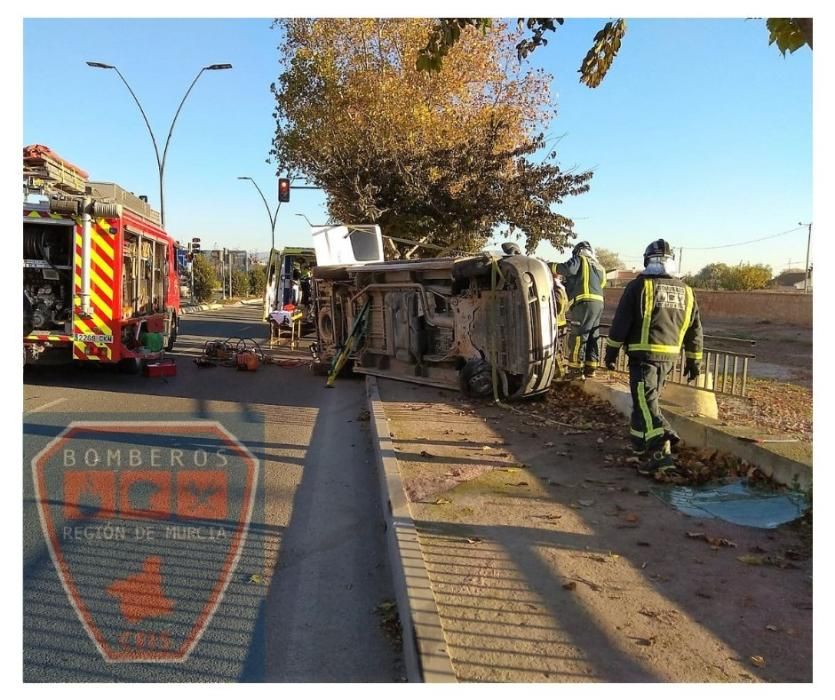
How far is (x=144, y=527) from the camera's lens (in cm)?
455

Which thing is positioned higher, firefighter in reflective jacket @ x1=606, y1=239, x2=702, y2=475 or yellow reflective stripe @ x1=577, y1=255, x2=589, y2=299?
yellow reflective stripe @ x1=577, y1=255, x2=589, y2=299

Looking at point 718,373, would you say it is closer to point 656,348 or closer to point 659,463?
point 656,348

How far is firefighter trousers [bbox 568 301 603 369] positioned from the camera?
920 cm

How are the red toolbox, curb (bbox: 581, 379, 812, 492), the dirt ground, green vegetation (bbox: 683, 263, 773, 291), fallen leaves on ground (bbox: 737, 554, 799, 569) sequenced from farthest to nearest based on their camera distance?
green vegetation (bbox: 683, 263, 773, 291) → the red toolbox → curb (bbox: 581, 379, 812, 492) → fallen leaves on ground (bbox: 737, 554, 799, 569) → the dirt ground

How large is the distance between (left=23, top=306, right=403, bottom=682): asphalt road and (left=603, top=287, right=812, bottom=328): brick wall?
19.7 metres

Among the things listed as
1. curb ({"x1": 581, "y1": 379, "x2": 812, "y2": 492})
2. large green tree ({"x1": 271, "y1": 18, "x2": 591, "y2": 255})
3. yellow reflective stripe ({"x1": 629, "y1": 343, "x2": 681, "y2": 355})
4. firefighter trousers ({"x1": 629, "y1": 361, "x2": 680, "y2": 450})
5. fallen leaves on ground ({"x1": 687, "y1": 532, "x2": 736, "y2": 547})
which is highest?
large green tree ({"x1": 271, "y1": 18, "x2": 591, "y2": 255})

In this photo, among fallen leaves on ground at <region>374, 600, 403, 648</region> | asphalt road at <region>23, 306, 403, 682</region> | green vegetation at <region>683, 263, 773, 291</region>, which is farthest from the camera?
green vegetation at <region>683, 263, 773, 291</region>

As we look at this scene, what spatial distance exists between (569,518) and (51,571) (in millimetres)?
3190

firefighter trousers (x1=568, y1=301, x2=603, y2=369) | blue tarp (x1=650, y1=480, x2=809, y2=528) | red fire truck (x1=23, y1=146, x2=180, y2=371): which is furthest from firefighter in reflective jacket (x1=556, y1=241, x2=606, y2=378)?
red fire truck (x1=23, y1=146, x2=180, y2=371)

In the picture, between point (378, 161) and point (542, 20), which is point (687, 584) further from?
point (378, 161)

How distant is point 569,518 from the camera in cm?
454

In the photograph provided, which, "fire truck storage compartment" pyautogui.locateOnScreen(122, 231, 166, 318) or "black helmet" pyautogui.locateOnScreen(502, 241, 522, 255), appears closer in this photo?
"black helmet" pyautogui.locateOnScreen(502, 241, 522, 255)

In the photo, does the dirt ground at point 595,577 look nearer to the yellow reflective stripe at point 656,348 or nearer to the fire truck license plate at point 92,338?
the yellow reflective stripe at point 656,348

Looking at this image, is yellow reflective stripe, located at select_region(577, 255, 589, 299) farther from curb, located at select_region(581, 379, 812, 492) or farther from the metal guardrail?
curb, located at select_region(581, 379, 812, 492)
